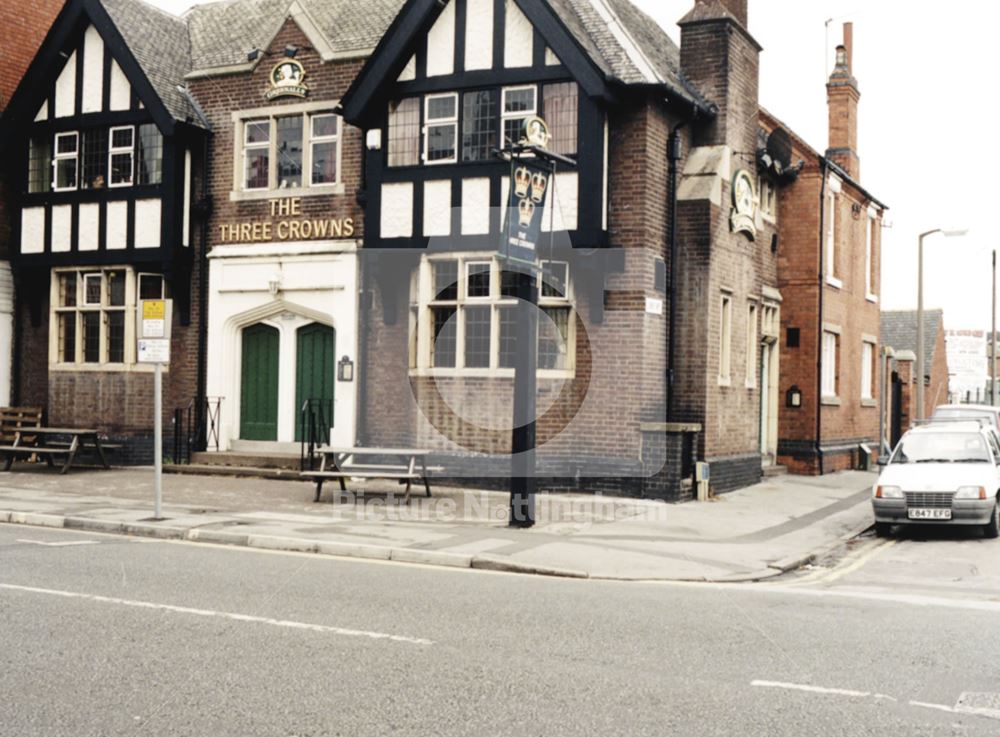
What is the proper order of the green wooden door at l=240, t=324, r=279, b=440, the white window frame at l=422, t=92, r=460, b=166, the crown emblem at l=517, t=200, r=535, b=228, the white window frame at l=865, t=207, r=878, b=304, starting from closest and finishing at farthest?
the crown emblem at l=517, t=200, r=535, b=228, the white window frame at l=422, t=92, r=460, b=166, the green wooden door at l=240, t=324, r=279, b=440, the white window frame at l=865, t=207, r=878, b=304

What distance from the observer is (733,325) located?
65.1 ft

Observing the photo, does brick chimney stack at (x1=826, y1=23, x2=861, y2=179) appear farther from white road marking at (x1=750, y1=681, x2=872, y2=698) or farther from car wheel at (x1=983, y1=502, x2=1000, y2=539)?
white road marking at (x1=750, y1=681, x2=872, y2=698)

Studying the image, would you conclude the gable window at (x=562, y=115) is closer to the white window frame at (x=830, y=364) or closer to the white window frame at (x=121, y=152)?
the white window frame at (x=121, y=152)

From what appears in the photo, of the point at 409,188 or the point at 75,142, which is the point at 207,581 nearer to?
the point at 409,188

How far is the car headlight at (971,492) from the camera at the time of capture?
48.2ft

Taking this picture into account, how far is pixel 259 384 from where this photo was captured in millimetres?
20859

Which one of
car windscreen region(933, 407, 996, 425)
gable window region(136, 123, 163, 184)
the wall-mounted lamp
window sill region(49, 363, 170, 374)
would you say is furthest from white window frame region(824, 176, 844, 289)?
window sill region(49, 363, 170, 374)

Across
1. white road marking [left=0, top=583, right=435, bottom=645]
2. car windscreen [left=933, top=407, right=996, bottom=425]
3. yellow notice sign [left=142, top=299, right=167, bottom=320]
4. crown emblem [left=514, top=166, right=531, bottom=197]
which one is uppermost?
crown emblem [left=514, top=166, right=531, bottom=197]

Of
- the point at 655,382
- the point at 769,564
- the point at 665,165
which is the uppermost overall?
the point at 665,165

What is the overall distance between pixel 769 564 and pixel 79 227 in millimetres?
15699

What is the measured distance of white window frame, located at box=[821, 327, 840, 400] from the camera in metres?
24.8

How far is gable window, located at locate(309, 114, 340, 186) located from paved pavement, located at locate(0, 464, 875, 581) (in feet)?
18.9

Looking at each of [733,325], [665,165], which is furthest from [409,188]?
[733,325]

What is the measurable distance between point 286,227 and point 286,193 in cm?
65
